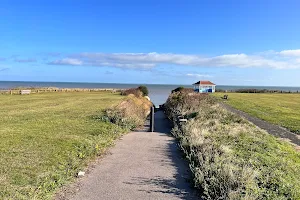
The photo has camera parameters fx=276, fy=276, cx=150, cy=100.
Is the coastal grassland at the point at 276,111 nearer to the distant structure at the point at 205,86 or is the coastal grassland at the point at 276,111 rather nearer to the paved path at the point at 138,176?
the paved path at the point at 138,176

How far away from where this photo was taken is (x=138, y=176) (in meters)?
6.49

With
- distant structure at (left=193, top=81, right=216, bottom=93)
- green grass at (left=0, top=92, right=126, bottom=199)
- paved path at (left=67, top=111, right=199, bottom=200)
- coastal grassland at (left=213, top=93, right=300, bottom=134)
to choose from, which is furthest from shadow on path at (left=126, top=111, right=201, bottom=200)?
distant structure at (left=193, top=81, right=216, bottom=93)

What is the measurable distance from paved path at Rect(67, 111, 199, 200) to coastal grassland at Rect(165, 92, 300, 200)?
1.42ft

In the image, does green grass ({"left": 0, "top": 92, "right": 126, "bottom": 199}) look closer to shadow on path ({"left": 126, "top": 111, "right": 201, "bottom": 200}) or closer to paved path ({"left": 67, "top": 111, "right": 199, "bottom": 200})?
paved path ({"left": 67, "top": 111, "right": 199, "bottom": 200})

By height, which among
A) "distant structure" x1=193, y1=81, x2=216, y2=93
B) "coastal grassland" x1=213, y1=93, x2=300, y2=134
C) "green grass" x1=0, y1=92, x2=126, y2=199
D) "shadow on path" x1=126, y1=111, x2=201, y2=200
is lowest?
"shadow on path" x1=126, y1=111, x2=201, y2=200

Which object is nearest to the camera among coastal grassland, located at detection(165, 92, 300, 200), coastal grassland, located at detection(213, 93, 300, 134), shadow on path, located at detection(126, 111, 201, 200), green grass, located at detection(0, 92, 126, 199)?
Result: coastal grassland, located at detection(165, 92, 300, 200)

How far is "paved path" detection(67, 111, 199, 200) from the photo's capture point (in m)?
5.46

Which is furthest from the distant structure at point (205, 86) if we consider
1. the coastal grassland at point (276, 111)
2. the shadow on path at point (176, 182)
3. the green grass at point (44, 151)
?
the shadow on path at point (176, 182)

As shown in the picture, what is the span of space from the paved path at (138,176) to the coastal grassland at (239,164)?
433mm

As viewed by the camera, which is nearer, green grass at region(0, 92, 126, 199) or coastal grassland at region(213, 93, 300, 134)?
green grass at region(0, 92, 126, 199)

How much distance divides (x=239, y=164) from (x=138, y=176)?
8.06 feet

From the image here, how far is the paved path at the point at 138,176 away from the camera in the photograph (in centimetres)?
546

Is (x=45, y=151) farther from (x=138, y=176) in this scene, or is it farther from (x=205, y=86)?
(x=205, y=86)

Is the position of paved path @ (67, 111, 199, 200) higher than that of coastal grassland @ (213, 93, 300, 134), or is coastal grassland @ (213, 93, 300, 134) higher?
coastal grassland @ (213, 93, 300, 134)
